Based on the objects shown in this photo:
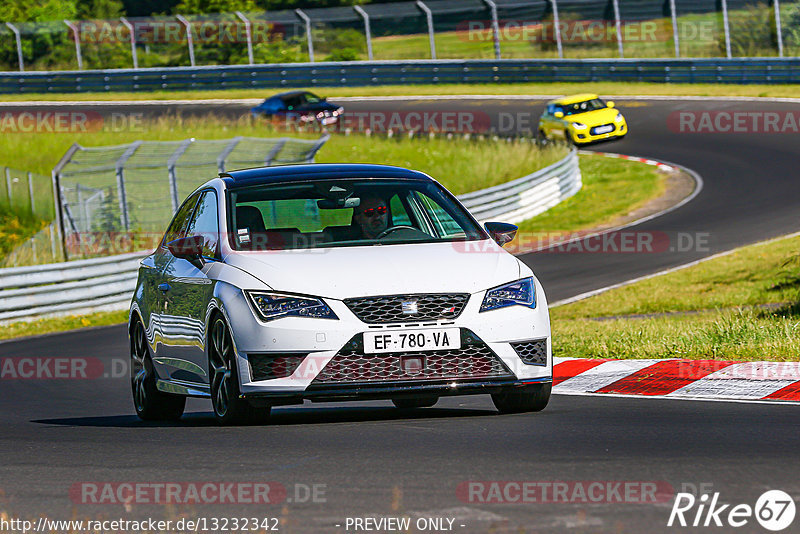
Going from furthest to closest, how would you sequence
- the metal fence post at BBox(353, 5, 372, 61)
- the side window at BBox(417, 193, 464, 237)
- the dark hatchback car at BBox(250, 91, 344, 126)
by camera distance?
the metal fence post at BBox(353, 5, 372, 61), the dark hatchback car at BBox(250, 91, 344, 126), the side window at BBox(417, 193, 464, 237)

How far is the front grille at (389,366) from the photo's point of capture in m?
7.65

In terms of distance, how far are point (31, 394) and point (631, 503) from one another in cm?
797

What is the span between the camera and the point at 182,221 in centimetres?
992

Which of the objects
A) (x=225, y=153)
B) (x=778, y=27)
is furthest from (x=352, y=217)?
(x=778, y=27)

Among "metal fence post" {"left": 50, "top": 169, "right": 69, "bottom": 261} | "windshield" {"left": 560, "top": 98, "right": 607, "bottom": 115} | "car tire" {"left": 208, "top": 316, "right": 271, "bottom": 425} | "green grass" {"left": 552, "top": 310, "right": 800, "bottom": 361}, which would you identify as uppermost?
"car tire" {"left": 208, "top": 316, "right": 271, "bottom": 425}

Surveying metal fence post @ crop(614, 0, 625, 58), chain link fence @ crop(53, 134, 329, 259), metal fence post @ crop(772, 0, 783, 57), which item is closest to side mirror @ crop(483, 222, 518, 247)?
chain link fence @ crop(53, 134, 329, 259)

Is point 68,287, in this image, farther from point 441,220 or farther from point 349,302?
point 349,302

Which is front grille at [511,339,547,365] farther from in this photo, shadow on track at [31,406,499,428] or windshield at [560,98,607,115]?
Result: windshield at [560,98,607,115]

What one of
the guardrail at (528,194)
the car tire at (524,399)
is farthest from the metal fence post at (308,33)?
the car tire at (524,399)

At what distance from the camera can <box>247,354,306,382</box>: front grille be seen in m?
7.69

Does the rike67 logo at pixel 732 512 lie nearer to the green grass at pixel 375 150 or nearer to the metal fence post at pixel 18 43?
the green grass at pixel 375 150

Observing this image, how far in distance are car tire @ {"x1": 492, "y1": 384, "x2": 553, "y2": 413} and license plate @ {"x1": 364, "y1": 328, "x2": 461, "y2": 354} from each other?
2.70 ft

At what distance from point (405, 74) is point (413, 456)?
47579mm

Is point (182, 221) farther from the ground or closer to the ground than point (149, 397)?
farther from the ground
